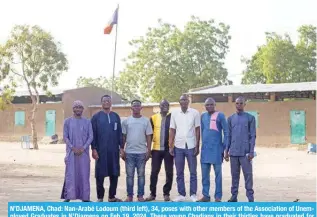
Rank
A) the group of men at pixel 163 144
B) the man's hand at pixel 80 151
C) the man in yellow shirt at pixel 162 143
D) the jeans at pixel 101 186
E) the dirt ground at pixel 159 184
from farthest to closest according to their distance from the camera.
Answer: the dirt ground at pixel 159 184, the man in yellow shirt at pixel 162 143, the jeans at pixel 101 186, the group of men at pixel 163 144, the man's hand at pixel 80 151

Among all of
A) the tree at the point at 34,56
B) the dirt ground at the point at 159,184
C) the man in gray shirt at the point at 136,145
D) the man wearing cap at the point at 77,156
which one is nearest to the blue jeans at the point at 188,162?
the man in gray shirt at the point at 136,145

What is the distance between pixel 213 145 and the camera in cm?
696

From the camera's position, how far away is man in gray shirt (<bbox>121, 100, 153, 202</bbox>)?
22.7ft

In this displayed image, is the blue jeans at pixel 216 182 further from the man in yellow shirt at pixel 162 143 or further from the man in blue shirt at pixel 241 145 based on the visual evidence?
the man in yellow shirt at pixel 162 143

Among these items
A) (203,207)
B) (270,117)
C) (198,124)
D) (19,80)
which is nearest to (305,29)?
(270,117)

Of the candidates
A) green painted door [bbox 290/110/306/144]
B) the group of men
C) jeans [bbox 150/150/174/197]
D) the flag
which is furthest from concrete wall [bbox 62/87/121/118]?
the group of men

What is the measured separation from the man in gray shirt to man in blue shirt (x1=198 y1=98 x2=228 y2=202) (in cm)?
74

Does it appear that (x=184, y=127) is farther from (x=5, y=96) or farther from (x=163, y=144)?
(x=5, y=96)

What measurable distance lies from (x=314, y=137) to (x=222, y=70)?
14.4m

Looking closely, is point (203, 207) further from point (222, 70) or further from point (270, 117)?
point (222, 70)

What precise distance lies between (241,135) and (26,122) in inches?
1086

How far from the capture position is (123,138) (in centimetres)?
693

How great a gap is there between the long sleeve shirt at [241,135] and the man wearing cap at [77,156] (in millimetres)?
1840

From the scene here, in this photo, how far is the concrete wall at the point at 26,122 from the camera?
104 feet
